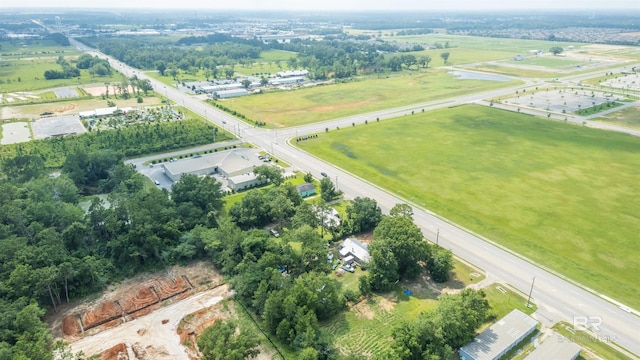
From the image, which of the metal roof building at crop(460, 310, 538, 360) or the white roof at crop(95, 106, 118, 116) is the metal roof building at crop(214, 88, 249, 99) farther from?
the metal roof building at crop(460, 310, 538, 360)

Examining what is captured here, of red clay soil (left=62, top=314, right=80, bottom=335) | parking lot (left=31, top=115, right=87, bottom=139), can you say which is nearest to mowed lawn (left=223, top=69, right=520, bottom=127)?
parking lot (left=31, top=115, right=87, bottom=139)

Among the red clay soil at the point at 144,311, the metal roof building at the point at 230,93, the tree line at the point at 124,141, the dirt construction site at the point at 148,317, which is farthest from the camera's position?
the metal roof building at the point at 230,93

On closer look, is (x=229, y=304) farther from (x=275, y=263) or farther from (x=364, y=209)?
(x=364, y=209)

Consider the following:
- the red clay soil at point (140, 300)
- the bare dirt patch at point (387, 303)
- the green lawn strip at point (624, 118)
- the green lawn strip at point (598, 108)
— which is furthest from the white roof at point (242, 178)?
the green lawn strip at point (598, 108)

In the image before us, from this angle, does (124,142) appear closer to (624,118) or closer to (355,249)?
(355,249)

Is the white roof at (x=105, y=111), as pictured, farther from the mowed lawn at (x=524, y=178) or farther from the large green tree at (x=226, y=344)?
the large green tree at (x=226, y=344)

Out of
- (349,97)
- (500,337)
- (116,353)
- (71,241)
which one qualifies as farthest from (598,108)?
(71,241)
